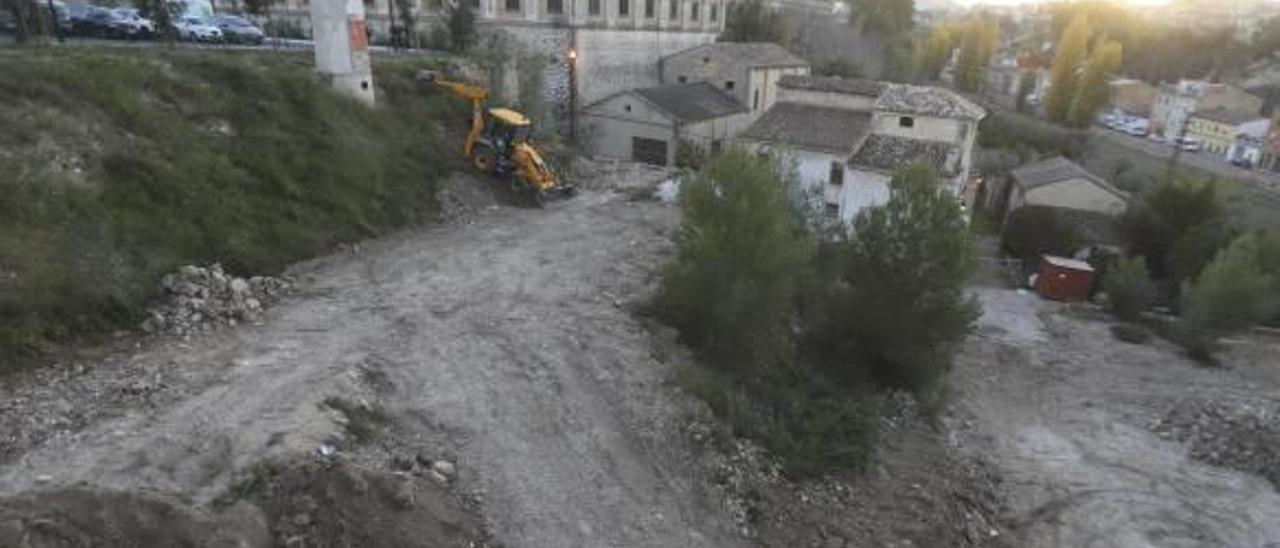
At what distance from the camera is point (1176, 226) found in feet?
103

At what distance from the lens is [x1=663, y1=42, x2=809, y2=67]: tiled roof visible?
41.7 metres

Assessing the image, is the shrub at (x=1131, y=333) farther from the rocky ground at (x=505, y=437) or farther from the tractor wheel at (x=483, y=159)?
the tractor wheel at (x=483, y=159)

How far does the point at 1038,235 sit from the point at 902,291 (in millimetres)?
19958

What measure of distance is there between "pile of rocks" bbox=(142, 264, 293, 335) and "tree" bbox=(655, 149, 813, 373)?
731 centimetres

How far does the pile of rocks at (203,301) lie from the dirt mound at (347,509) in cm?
473

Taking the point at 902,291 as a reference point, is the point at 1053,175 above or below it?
below

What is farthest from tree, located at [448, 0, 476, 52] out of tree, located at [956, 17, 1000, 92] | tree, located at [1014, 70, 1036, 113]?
tree, located at [956, 17, 1000, 92]

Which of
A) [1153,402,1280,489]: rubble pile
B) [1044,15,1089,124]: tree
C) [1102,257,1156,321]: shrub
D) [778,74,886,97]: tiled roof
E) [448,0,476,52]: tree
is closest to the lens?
[1153,402,1280,489]: rubble pile

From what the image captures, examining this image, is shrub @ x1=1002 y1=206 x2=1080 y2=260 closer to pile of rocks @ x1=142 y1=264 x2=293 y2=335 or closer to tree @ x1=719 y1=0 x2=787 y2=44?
tree @ x1=719 y1=0 x2=787 y2=44

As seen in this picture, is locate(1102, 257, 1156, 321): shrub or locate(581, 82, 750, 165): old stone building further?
locate(581, 82, 750, 165): old stone building

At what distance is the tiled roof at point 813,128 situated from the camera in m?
31.0

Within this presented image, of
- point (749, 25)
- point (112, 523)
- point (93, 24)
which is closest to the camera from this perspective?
point (112, 523)

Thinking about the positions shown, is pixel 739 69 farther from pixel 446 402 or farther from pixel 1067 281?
pixel 446 402

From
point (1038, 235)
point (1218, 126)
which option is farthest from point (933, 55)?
A: point (1038, 235)
